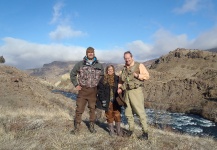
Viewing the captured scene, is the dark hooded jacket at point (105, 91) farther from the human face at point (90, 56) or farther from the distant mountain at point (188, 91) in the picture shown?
the distant mountain at point (188, 91)

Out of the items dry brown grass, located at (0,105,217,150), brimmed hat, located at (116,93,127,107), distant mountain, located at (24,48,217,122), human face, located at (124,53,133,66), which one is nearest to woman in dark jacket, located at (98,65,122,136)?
brimmed hat, located at (116,93,127,107)

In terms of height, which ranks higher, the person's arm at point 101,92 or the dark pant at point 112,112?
the person's arm at point 101,92

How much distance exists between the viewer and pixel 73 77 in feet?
24.2

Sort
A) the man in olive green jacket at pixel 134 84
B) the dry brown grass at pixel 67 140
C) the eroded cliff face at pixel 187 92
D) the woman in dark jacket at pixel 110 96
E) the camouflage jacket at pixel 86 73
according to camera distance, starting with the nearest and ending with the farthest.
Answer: the dry brown grass at pixel 67 140, the man in olive green jacket at pixel 134 84, the camouflage jacket at pixel 86 73, the woman in dark jacket at pixel 110 96, the eroded cliff face at pixel 187 92

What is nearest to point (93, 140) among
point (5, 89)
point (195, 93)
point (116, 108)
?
point (116, 108)

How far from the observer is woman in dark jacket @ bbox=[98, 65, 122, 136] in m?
7.50

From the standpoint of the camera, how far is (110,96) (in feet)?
24.8

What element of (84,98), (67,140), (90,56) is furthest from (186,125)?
(67,140)

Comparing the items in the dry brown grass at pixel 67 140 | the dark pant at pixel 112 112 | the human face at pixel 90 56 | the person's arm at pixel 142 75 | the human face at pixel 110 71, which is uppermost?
the human face at pixel 90 56

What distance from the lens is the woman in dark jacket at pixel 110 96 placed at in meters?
7.50

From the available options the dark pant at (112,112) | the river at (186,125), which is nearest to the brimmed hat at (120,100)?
the dark pant at (112,112)

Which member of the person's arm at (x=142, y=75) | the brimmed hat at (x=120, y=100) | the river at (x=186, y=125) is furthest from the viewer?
the river at (x=186, y=125)

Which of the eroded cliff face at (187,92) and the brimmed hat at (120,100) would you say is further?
the eroded cliff face at (187,92)

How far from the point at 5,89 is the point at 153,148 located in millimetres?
15934
